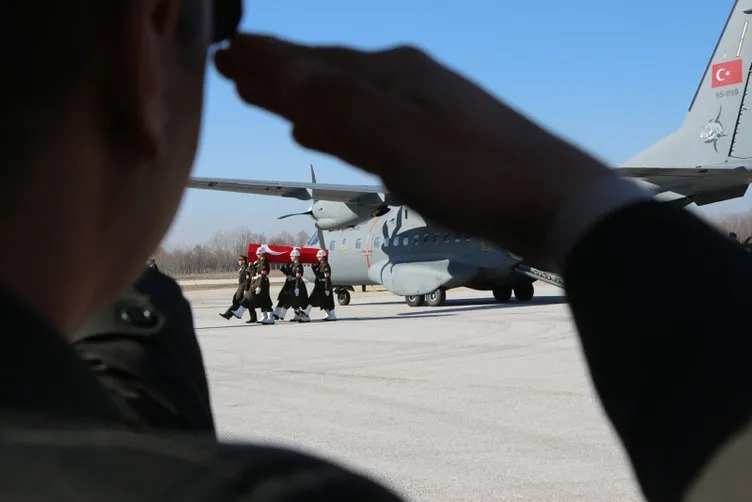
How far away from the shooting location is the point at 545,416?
6.91 m

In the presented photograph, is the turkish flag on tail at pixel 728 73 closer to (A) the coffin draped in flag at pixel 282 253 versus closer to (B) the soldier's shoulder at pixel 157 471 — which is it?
(A) the coffin draped in flag at pixel 282 253

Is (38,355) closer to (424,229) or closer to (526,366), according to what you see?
(526,366)

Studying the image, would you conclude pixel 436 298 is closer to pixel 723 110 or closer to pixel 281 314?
pixel 281 314

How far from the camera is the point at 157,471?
41 centimetres

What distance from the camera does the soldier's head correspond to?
1.81ft

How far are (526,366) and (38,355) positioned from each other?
9.82 m

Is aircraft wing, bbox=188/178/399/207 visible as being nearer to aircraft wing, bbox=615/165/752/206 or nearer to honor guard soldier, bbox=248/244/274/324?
honor guard soldier, bbox=248/244/274/324

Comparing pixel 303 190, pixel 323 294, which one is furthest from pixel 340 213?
pixel 323 294

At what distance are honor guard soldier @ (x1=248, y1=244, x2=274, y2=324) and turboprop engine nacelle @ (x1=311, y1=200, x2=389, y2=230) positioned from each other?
159 inches

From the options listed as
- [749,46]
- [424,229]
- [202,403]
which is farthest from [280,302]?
[202,403]

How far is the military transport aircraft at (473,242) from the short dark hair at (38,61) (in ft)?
56.2

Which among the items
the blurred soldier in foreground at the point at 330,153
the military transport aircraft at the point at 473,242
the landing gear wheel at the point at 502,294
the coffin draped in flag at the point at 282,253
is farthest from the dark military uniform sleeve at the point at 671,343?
the landing gear wheel at the point at 502,294

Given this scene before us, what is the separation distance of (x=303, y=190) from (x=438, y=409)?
51.1 feet

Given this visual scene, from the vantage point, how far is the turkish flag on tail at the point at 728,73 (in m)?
20.0
